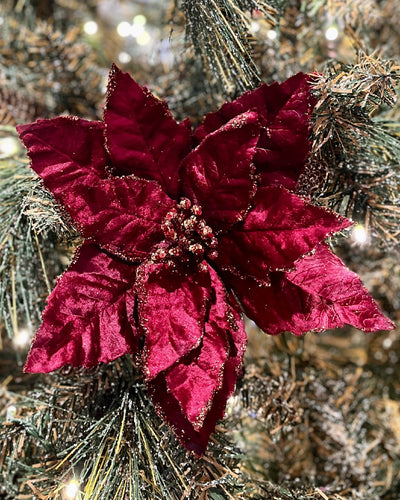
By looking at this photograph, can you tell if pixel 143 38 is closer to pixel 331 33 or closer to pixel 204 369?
pixel 331 33

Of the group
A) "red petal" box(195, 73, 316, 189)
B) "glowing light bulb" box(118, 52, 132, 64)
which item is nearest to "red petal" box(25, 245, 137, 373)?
"red petal" box(195, 73, 316, 189)

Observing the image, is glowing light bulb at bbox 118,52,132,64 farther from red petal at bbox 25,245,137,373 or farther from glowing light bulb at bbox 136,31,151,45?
red petal at bbox 25,245,137,373

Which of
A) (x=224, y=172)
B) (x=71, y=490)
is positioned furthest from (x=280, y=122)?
(x=71, y=490)

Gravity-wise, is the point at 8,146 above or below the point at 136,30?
below

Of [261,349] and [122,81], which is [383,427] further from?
→ [122,81]

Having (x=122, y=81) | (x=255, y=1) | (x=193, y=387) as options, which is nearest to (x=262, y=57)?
(x=255, y=1)
